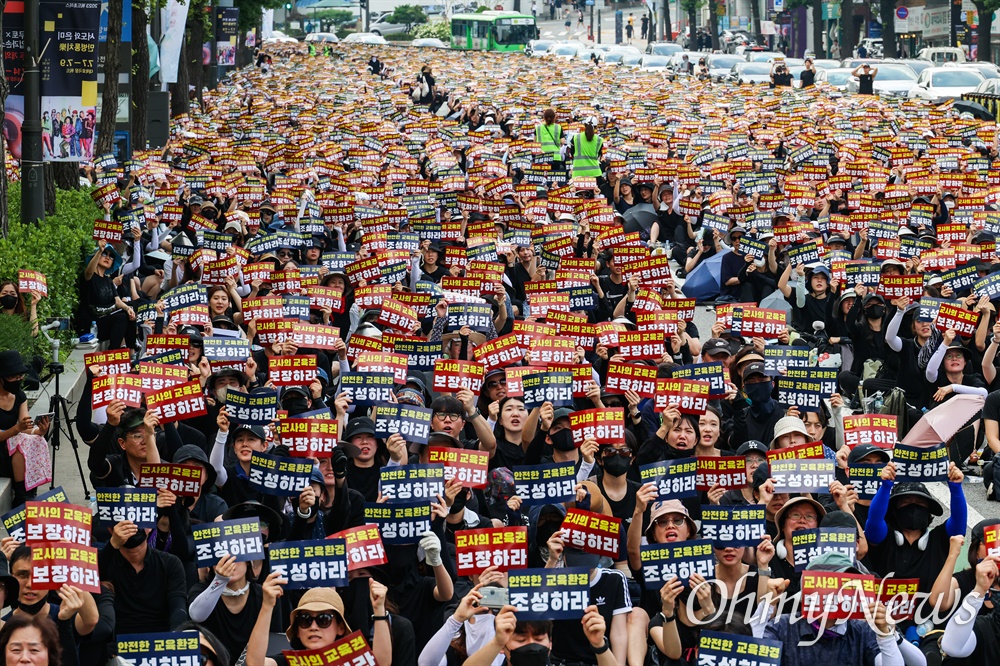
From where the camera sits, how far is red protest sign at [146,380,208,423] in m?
10.4

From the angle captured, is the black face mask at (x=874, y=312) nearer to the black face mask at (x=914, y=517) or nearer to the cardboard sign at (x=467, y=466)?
the black face mask at (x=914, y=517)

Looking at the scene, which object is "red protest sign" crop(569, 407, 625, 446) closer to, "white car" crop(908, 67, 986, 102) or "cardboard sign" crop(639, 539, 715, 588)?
"cardboard sign" crop(639, 539, 715, 588)

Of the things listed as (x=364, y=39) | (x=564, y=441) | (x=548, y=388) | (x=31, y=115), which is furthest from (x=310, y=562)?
(x=364, y=39)

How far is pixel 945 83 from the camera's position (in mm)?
46906

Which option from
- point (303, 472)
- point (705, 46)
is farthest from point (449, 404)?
Result: point (705, 46)

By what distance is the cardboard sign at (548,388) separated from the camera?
36.1 feet

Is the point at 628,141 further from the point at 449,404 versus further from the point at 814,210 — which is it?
the point at 449,404

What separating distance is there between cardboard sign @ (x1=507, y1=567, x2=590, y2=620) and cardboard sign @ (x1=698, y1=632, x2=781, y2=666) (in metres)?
0.60

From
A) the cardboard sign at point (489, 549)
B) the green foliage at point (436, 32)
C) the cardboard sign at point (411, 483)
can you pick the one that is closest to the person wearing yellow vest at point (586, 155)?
the cardboard sign at point (411, 483)

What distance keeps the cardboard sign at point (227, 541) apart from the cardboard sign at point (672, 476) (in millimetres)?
2134

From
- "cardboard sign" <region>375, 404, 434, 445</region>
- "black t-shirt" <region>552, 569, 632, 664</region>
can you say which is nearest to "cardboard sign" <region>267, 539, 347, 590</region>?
"black t-shirt" <region>552, 569, 632, 664</region>

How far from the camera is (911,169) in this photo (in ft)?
79.3

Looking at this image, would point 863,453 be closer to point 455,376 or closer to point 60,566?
point 455,376

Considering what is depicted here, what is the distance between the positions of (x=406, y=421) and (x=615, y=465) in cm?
126
